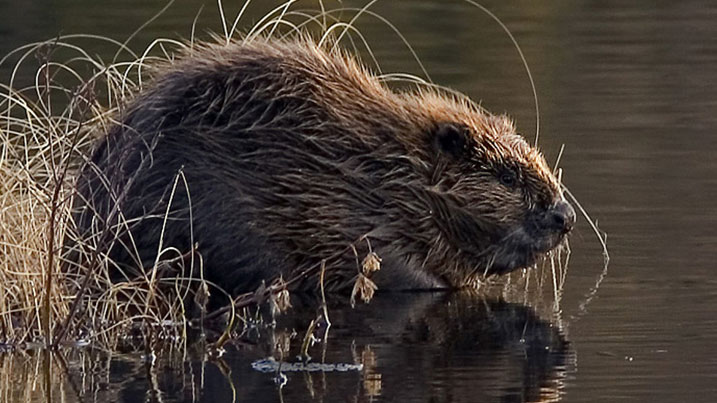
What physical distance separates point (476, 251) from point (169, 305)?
1.42 meters

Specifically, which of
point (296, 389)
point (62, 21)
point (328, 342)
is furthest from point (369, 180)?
point (62, 21)

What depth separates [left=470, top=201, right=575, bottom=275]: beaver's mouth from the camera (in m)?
7.20

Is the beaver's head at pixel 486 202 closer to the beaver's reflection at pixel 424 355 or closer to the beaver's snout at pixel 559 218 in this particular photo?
the beaver's snout at pixel 559 218

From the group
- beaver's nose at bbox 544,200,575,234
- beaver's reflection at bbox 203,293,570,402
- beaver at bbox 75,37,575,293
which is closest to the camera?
beaver's reflection at bbox 203,293,570,402

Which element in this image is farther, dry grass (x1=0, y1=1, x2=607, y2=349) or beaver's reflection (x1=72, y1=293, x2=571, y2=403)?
dry grass (x1=0, y1=1, x2=607, y2=349)

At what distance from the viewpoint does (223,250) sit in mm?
6895

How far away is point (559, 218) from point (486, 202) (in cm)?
27

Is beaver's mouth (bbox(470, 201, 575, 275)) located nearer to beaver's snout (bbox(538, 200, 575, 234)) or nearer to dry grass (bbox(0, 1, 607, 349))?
beaver's snout (bbox(538, 200, 575, 234))

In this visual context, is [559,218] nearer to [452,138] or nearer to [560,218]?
[560,218]

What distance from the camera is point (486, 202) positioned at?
7.29 m

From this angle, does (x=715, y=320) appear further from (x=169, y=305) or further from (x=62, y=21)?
(x=62, y=21)

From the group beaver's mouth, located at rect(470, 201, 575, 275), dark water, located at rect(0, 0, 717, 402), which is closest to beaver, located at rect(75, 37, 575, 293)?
beaver's mouth, located at rect(470, 201, 575, 275)

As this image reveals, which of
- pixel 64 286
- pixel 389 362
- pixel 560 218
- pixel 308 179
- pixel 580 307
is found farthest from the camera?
pixel 560 218

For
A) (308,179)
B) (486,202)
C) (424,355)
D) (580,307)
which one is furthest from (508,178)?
(424,355)
